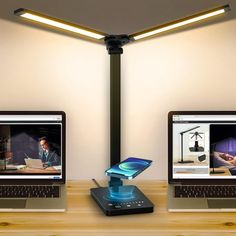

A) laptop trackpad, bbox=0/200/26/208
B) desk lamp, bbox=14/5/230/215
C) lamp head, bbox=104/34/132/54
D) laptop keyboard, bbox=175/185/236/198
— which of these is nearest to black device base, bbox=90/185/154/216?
desk lamp, bbox=14/5/230/215

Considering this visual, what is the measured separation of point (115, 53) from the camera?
1641 millimetres

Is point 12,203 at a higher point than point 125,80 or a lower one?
lower

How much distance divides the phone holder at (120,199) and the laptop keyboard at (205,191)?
5.3 inches

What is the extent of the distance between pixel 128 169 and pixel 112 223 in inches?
8.6

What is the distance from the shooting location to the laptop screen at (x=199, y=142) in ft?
5.55

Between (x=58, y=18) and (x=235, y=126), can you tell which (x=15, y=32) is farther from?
(x=235, y=126)

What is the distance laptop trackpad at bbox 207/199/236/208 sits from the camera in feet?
5.04

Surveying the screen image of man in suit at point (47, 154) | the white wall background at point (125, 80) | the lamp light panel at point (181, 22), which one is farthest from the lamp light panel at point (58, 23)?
the screen image of man in suit at point (47, 154)

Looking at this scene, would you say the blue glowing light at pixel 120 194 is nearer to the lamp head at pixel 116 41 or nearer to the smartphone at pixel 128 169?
the smartphone at pixel 128 169

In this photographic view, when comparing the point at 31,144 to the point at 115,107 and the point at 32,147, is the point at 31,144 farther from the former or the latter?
the point at 115,107

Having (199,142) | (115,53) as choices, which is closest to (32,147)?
(115,53)

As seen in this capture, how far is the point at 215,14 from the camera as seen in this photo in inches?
56.4

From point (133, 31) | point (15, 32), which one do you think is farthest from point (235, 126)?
point (15, 32)

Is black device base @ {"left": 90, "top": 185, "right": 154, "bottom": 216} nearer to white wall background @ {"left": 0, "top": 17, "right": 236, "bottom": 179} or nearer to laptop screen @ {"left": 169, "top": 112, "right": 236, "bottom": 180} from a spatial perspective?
laptop screen @ {"left": 169, "top": 112, "right": 236, "bottom": 180}
